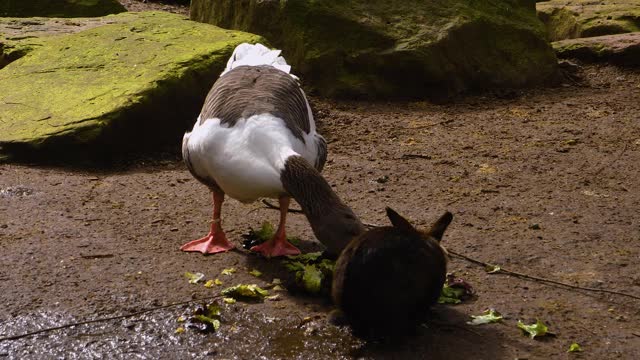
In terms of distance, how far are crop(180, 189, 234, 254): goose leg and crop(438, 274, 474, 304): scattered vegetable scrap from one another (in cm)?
152

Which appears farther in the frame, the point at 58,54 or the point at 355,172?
the point at 58,54

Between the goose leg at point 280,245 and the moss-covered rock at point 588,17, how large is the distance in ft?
25.6

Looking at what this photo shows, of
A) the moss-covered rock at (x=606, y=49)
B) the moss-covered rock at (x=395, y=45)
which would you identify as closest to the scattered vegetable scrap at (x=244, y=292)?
the moss-covered rock at (x=395, y=45)

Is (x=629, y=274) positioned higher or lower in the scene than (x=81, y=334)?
higher

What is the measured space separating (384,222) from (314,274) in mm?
1351

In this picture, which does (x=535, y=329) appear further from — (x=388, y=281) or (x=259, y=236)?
(x=259, y=236)

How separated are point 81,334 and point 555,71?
723cm

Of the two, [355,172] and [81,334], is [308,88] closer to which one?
[355,172]

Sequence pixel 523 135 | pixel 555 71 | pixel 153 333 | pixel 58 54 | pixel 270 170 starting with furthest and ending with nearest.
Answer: pixel 555 71, pixel 58 54, pixel 523 135, pixel 270 170, pixel 153 333

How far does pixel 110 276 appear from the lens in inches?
199

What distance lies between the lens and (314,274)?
4.85 m

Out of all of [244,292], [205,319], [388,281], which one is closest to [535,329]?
[388,281]

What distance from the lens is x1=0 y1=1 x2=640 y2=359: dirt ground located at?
14.1 feet

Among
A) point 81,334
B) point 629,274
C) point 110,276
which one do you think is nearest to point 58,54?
point 110,276
